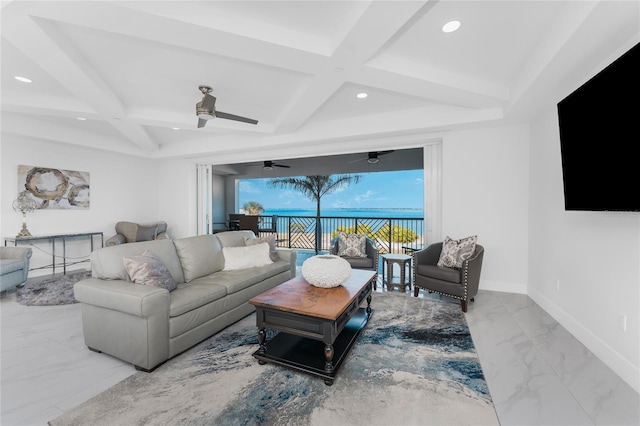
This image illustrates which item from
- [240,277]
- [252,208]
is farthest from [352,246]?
[252,208]

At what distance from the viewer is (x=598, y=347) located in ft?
7.49

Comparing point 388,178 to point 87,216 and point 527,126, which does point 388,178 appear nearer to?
point 527,126

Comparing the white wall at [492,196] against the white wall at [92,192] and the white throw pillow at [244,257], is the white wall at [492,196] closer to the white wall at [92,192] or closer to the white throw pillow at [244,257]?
the white throw pillow at [244,257]

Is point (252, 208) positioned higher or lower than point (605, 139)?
lower

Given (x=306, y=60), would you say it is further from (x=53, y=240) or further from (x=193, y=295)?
(x=53, y=240)

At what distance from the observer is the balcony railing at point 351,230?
655cm

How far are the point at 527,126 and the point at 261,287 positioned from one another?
4113 millimetres

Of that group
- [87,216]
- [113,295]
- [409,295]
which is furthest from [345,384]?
[87,216]

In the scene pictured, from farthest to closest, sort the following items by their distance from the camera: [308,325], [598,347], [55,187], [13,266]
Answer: [55,187] → [13,266] → [598,347] → [308,325]

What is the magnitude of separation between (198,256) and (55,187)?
4.03 metres

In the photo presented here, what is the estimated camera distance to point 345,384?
189 cm

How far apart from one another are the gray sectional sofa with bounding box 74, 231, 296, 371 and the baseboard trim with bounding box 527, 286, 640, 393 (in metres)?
3.11

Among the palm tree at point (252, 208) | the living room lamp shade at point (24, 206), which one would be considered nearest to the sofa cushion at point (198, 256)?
the living room lamp shade at point (24, 206)

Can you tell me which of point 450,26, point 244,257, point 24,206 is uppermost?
point 450,26
